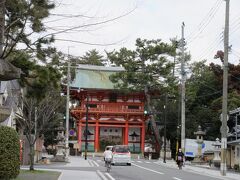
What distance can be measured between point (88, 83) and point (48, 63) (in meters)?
55.7

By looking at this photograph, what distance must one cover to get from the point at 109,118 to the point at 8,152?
58.0 metres

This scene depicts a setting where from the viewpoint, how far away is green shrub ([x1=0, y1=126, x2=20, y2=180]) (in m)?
14.8

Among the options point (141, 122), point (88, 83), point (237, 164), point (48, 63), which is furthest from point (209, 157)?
point (48, 63)

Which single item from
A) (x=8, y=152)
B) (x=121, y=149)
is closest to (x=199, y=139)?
(x=121, y=149)

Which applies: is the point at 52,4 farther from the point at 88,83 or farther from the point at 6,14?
the point at 88,83

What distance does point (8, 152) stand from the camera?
15.0 meters

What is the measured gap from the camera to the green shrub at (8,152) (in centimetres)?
1484

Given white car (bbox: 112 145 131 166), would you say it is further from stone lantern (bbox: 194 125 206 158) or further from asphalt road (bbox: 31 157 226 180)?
stone lantern (bbox: 194 125 206 158)

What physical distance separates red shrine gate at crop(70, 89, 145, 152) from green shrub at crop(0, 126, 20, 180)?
55375mm

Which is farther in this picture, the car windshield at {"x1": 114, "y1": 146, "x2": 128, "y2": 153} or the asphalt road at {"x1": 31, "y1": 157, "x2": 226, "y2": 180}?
the car windshield at {"x1": 114, "y1": 146, "x2": 128, "y2": 153}

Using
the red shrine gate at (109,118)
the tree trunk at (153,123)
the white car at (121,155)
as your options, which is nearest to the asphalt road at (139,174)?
the white car at (121,155)

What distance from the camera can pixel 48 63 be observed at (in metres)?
16.5

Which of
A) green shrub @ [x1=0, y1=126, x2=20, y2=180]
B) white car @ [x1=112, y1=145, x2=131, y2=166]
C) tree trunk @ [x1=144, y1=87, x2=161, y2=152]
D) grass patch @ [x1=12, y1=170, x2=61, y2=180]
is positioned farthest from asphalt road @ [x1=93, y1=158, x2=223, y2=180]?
tree trunk @ [x1=144, y1=87, x2=161, y2=152]

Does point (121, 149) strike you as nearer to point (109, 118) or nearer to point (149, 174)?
point (149, 174)
